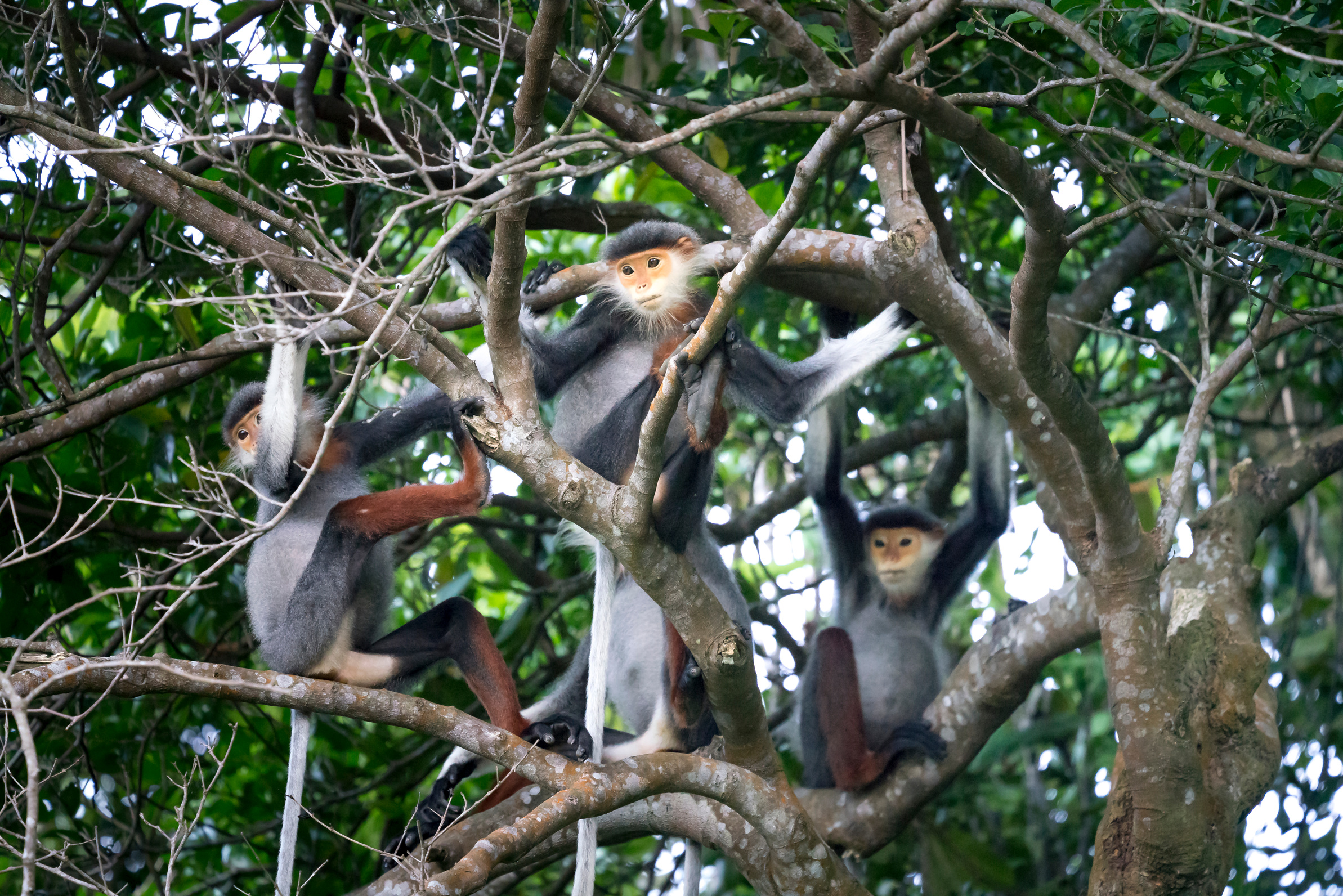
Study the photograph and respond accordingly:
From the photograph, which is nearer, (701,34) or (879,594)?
(701,34)

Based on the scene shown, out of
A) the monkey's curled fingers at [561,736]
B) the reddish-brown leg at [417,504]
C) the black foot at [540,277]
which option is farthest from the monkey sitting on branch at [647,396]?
the reddish-brown leg at [417,504]

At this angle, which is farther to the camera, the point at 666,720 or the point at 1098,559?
the point at 666,720

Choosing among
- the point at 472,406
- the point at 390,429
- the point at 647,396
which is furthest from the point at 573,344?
the point at 472,406

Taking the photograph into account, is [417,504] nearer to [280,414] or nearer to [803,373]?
[280,414]

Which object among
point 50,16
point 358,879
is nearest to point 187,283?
point 50,16

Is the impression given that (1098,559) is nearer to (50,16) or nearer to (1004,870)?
(1004,870)

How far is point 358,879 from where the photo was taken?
4.64 m

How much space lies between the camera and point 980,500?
4.56 meters

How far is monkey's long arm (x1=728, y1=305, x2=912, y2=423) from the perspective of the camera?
371 cm

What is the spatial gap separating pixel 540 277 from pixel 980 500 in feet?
6.95

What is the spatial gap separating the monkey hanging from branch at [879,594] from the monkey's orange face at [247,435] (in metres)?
2.02

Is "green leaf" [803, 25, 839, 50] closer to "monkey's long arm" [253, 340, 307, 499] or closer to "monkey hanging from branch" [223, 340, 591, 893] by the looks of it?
"monkey hanging from branch" [223, 340, 591, 893]

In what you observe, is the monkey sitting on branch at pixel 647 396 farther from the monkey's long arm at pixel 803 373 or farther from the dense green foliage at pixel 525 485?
the dense green foliage at pixel 525 485

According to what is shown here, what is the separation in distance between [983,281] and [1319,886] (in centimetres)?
260
